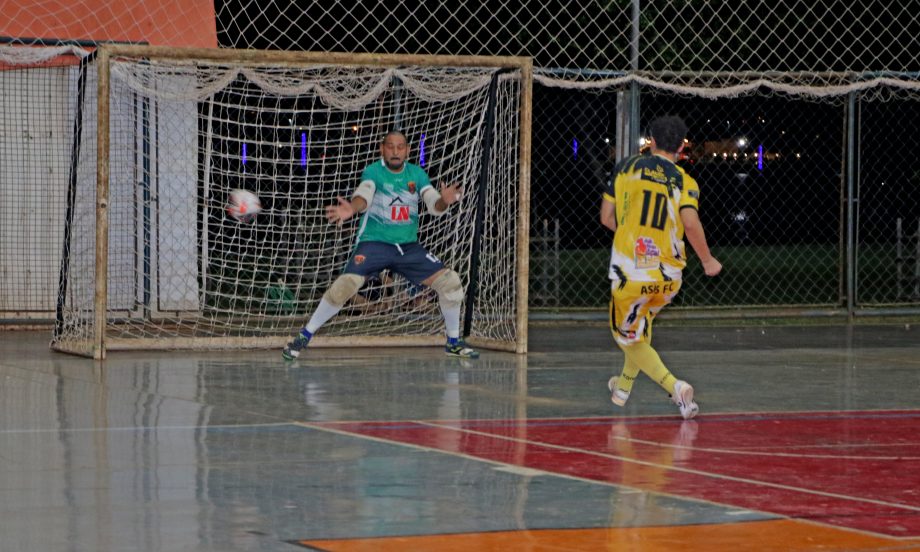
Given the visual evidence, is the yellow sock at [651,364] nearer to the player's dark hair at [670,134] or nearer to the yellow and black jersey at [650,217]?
the yellow and black jersey at [650,217]

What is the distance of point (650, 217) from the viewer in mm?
10484

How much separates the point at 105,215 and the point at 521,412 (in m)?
4.74

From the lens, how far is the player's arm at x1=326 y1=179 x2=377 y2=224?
13312 mm

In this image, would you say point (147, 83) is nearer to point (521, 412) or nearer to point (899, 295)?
point (521, 412)

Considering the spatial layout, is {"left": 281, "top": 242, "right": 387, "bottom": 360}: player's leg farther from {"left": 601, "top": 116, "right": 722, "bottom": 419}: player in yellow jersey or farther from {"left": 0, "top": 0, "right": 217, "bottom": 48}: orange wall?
{"left": 0, "top": 0, "right": 217, "bottom": 48}: orange wall

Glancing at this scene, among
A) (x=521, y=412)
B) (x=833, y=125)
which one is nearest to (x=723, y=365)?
(x=521, y=412)

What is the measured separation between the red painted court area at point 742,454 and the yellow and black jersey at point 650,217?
0.98m

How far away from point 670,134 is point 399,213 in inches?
162

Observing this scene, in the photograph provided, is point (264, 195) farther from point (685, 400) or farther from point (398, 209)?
point (685, 400)

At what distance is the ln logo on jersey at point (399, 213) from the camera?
14195 millimetres

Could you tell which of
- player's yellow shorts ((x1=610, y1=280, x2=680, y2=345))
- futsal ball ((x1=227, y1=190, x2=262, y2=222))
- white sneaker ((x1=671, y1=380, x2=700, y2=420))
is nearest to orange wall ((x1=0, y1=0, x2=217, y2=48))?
futsal ball ((x1=227, y1=190, x2=262, y2=222))

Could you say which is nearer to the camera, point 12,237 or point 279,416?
point 279,416

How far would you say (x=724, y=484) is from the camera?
8062 mm

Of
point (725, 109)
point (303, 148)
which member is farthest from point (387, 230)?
point (725, 109)
